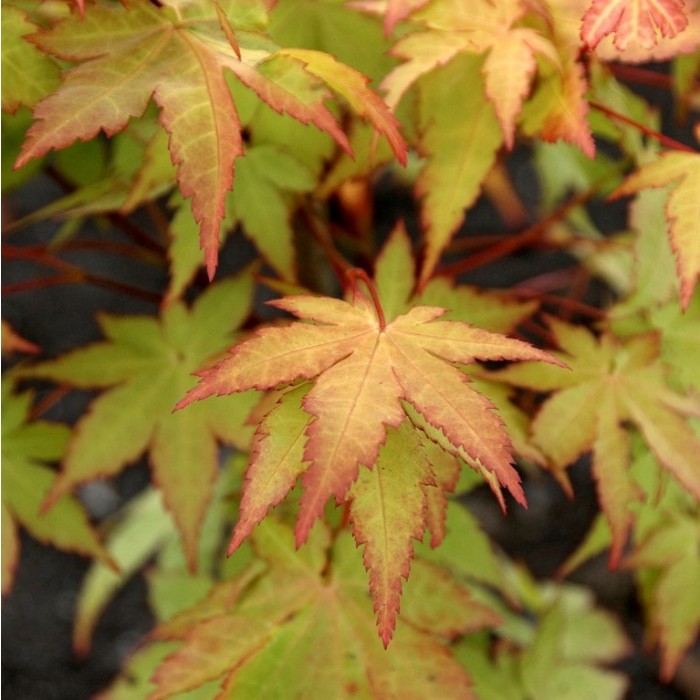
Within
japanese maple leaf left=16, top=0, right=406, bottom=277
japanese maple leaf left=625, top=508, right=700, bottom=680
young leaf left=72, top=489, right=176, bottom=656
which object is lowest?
young leaf left=72, top=489, right=176, bottom=656

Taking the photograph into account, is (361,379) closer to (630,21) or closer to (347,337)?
(347,337)

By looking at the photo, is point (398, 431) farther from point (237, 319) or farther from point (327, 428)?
point (237, 319)

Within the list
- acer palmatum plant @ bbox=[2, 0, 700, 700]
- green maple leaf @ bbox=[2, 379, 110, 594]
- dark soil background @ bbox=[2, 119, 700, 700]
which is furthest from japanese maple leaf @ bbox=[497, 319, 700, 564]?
dark soil background @ bbox=[2, 119, 700, 700]

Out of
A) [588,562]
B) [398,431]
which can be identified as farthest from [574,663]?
[398,431]

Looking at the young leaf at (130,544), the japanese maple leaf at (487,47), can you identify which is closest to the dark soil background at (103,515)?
the young leaf at (130,544)

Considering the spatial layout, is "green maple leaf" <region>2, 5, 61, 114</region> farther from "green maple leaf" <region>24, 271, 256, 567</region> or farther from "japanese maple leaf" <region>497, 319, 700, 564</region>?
"japanese maple leaf" <region>497, 319, 700, 564</region>
